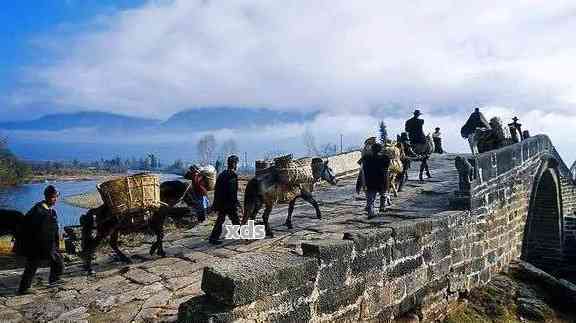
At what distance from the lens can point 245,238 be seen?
27.4 feet

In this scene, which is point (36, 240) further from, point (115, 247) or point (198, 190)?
point (198, 190)

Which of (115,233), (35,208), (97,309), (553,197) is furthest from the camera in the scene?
(553,197)

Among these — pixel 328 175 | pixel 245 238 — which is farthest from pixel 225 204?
pixel 328 175

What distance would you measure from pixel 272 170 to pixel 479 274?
184 inches

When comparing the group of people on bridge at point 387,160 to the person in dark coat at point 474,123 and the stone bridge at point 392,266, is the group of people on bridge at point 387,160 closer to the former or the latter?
the stone bridge at point 392,266

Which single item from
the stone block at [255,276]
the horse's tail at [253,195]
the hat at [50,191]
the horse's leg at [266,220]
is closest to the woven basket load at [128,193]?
the hat at [50,191]

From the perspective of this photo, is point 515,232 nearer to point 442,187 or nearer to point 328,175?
point 442,187

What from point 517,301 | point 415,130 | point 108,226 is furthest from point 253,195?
point 415,130

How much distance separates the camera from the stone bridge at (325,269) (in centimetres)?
445

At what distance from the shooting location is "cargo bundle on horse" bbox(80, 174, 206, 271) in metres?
7.05

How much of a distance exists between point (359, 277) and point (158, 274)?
116 inches

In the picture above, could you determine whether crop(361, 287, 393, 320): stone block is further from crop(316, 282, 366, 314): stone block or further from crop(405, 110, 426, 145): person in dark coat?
crop(405, 110, 426, 145): person in dark coat

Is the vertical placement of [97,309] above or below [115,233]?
below

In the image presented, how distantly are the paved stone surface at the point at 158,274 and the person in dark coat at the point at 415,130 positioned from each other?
2.72 metres
